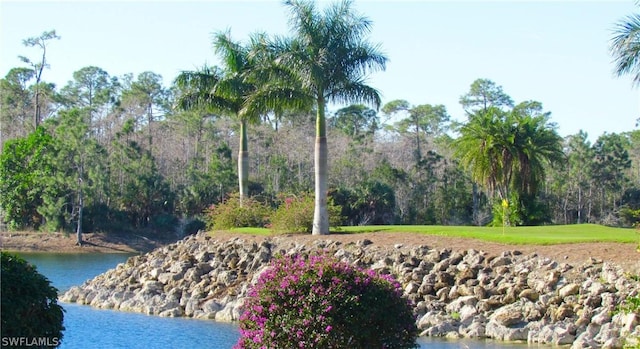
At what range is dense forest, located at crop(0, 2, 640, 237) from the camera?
41.2 m

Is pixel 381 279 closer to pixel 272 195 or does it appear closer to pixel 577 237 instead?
pixel 577 237

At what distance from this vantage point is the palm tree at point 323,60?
31.4m

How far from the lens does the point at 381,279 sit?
14766 millimetres

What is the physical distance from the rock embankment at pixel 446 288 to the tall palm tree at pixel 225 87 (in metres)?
9.50

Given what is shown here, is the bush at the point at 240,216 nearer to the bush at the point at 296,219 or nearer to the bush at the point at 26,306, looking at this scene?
A: the bush at the point at 296,219

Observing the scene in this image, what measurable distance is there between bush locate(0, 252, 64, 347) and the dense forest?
1092 inches

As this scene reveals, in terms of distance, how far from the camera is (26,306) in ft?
40.3

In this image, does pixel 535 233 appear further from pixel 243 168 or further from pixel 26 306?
pixel 26 306

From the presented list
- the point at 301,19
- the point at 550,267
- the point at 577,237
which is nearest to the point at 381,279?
the point at 550,267

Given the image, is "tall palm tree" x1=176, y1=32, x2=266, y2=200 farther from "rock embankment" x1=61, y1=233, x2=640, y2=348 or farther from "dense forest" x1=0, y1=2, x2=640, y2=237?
"rock embankment" x1=61, y1=233, x2=640, y2=348

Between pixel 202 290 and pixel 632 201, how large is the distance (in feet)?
134

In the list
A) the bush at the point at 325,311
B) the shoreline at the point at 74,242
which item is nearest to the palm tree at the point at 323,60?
the bush at the point at 325,311

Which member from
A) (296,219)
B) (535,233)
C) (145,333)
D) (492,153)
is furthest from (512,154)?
(145,333)

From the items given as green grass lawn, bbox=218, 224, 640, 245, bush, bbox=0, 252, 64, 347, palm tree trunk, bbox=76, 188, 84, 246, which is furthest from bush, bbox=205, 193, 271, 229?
bush, bbox=0, 252, 64, 347
